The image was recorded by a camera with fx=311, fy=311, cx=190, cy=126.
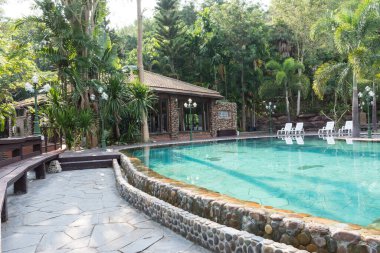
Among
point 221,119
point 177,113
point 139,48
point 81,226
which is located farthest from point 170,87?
point 81,226

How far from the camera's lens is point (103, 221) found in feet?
15.0

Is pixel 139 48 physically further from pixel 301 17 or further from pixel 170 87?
pixel 301 17

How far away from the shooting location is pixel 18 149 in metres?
7.73

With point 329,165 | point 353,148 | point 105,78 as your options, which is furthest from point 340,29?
point 105,78

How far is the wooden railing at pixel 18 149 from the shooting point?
6.27 m

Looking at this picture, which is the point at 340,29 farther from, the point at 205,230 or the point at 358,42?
the point at 205,230

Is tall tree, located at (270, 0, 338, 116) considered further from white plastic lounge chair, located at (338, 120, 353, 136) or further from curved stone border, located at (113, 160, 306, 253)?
curved stone border, located at (113, 160, 306, 253)

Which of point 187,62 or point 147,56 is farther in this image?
point 147,56

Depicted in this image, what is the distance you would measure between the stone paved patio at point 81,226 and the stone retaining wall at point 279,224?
1.63ft

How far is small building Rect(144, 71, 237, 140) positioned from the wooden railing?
34.2ft

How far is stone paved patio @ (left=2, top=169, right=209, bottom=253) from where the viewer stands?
12.0 ft

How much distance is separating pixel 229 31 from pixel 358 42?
12095mm

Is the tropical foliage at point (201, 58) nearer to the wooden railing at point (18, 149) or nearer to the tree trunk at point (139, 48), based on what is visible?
the tree trunk at point (139, 48)

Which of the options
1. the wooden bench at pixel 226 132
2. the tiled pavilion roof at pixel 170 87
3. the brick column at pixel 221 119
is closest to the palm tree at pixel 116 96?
the tiled pavilion roof at pixel 170 87
